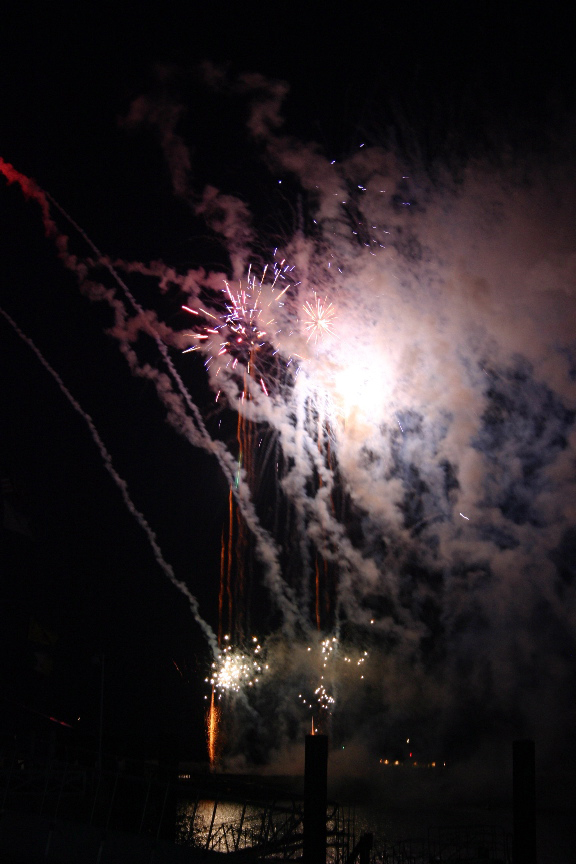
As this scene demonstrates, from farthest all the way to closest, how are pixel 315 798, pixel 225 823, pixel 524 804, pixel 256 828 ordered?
pixel 256 828 < pixel 225 823 < pixel 524 804 < pixel 315 798

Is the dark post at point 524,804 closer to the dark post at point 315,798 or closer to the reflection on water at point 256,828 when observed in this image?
the reflection on water at point 256,828

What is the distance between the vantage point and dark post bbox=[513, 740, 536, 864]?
13727 mm

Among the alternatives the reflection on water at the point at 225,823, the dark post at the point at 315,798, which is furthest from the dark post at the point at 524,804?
the reflection on water at the point at 225,823

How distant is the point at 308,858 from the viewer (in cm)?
1258

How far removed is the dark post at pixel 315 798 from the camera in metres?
12.5

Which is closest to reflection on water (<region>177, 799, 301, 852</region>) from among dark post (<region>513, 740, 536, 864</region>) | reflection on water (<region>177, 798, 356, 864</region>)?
reflection on water (<region>177, 798, 356, 864</region>)

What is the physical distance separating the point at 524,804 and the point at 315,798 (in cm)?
428

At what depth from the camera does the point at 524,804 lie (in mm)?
13750

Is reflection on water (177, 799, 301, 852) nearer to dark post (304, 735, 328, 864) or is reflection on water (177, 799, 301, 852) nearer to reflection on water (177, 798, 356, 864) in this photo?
reflection on water (177, 798, 356, 864)

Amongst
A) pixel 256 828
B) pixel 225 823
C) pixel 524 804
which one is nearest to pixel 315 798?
pixel 524 804

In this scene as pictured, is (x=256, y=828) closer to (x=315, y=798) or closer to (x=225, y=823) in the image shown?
(x=225, y=823)

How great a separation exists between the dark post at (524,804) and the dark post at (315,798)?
3.95 m

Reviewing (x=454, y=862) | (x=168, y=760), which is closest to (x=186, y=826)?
(x=454, y=862)

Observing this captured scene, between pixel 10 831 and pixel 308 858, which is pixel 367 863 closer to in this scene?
pixel 308 858
